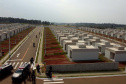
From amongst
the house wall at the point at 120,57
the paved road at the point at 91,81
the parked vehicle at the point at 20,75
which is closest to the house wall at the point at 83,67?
the paved road at the point at 91,81

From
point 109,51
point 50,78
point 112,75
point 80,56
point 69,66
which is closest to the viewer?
point 50,78

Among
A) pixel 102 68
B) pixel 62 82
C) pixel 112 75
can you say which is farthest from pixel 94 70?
pixel 62 82

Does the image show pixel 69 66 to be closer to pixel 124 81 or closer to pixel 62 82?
pixel 62 82

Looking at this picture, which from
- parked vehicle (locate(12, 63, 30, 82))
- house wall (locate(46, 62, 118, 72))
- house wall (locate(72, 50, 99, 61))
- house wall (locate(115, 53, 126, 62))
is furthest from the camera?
house wall (locate(115, 53, 126, 62))

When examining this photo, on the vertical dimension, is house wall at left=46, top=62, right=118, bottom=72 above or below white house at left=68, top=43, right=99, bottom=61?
below

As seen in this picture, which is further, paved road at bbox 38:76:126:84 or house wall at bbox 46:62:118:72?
house wall at bbox 46:62:118:72

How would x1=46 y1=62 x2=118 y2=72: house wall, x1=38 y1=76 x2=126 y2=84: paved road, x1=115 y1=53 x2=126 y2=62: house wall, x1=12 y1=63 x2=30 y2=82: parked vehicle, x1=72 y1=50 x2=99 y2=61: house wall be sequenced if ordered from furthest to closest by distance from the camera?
x1=115 y1=53 x2=126 y2=62: house wall, x1=72 y1=50 x2=99 y2=61: house wall, x1=46 y1=62 x2=118 y2=72: house wall, x1=38 y1=76 x2=126 y2=84: paved road, x1=12 y1=63 x2=30 y2=82: parked vehicle

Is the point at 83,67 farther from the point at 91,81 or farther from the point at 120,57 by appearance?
the point at 120,57

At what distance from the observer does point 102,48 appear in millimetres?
34031

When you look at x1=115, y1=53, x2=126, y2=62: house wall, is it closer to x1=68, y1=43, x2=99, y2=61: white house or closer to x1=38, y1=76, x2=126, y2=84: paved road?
x1=68, y1=43, x2=99, y2=61: white house

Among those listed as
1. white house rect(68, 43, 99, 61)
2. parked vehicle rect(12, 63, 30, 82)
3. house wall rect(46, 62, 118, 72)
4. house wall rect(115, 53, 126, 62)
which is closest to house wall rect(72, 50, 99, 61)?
white house rect(68, 43, 99, 61)

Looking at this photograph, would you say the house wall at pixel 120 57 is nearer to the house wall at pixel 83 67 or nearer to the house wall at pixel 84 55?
the house wall at pixel 84 55

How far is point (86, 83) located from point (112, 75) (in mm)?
5378

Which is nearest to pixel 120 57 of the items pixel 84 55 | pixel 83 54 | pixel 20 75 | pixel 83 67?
pixel 84 55
